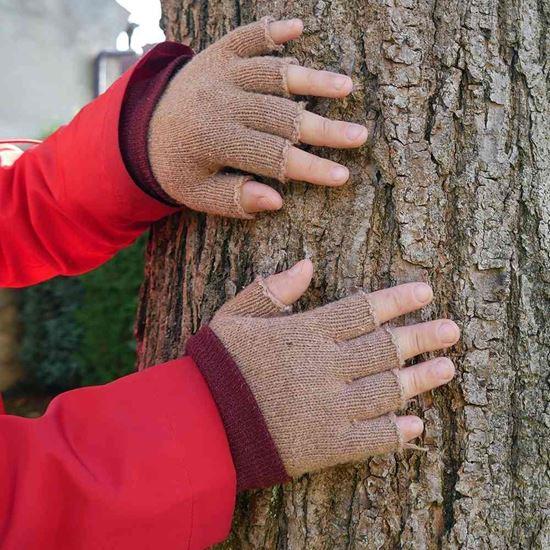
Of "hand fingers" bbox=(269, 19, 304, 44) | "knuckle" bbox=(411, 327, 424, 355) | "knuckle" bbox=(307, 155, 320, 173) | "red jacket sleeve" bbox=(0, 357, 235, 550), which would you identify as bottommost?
"red jacket sleeve" bbox=(0, 357, 235, 550)

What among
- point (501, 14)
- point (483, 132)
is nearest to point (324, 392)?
point (483, 132)

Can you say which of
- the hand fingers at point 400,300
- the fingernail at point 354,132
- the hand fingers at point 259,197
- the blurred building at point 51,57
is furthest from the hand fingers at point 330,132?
the blurred building at point 51,57

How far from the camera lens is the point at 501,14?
1.11m

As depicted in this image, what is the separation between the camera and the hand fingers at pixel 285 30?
3.56ft

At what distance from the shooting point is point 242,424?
1014 mm

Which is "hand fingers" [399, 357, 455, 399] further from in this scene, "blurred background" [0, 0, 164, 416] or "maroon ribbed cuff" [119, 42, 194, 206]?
"blurred background" [0, 0, 164, 416]

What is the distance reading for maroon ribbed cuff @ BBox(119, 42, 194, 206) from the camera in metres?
1.20

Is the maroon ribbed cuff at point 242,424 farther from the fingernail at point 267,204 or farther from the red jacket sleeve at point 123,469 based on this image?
the fingernail at point 267,204

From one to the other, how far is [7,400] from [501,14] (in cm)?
489

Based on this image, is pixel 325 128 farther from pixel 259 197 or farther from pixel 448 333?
pixel 448 333

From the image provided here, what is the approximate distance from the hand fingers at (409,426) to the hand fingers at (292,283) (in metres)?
0.25

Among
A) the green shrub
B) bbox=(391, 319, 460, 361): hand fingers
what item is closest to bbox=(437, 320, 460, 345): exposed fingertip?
bbox=(391, 319, 460, 361): hand fingers

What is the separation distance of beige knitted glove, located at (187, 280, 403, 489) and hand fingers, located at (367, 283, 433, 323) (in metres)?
0.02

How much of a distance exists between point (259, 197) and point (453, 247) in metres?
0.33
